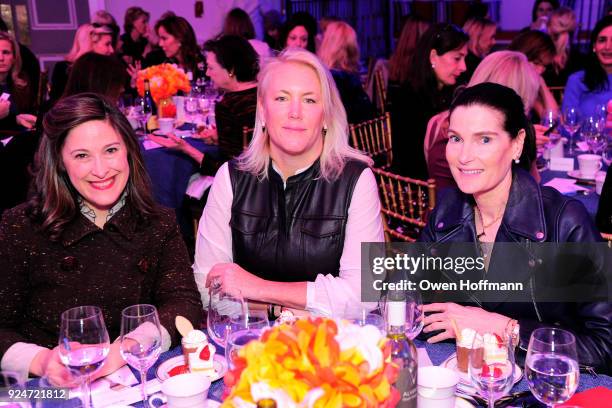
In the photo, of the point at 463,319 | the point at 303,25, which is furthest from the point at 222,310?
the point at 303,25

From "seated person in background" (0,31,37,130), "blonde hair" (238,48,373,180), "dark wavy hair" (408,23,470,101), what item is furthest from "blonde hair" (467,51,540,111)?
"seated person in background" (0,31,37,130)

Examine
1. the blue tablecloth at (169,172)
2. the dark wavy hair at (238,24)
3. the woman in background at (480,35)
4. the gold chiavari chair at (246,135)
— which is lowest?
the blue tablecloth at (169,172)

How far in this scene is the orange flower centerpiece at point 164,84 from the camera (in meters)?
5.29

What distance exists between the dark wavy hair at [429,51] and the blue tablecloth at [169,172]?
63.4 inches

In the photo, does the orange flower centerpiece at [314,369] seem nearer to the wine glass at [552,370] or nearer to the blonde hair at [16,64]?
the wine glass at [552,370]

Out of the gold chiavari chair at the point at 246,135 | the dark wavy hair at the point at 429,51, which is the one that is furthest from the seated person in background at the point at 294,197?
the dark wavy hair at the point at 429,51

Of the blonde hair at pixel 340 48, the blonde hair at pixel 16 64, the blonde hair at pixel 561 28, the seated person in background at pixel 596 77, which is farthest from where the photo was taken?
the blonde hair at pixel 561 28

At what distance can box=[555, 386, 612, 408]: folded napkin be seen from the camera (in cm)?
141

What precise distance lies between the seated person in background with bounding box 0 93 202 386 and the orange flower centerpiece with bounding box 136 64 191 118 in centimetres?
324

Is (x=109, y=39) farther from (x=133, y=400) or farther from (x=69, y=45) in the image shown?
(x=133, y=400)

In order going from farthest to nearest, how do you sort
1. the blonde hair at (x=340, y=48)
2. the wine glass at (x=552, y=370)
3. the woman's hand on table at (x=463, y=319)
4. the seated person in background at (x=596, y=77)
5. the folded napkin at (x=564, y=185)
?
1. the blonde hair at (x=340, y=48)
2. the seated person in background at (x=596, y=77)
3. the folded napkin at (x=564, y=185)
4. the woman's hand on table at (x=463, y=319)
5. the wine glass at (x=552, y=370)

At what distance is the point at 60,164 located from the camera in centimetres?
211

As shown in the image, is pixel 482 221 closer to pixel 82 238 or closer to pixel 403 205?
pixel 403 205

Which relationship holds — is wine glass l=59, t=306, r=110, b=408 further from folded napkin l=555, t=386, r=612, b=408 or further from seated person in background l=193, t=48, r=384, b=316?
folded napkin l=555, t=386, r=612, b=408
